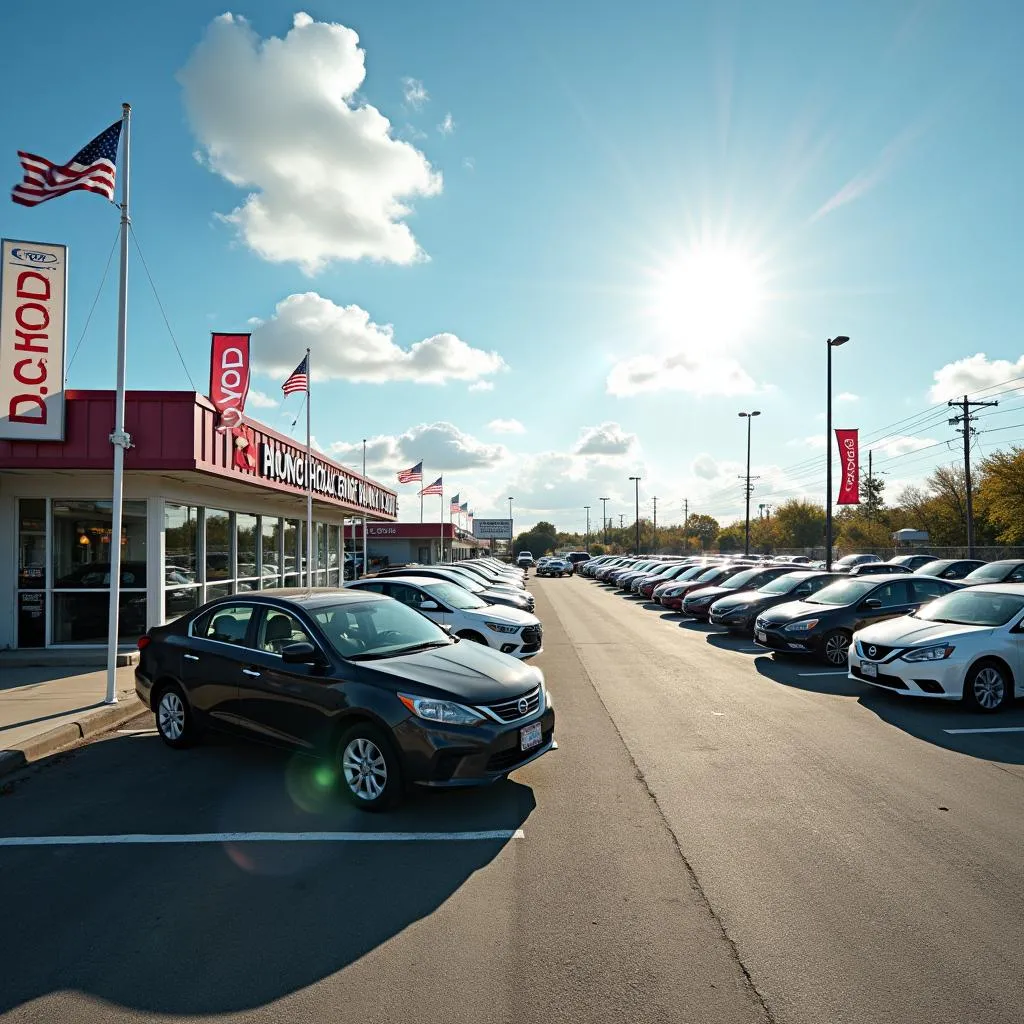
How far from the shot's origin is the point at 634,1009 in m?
3.03

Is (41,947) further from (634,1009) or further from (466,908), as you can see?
(634,1009)

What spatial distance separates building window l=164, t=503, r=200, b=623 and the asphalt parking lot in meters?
6.90

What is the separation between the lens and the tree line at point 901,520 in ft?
127

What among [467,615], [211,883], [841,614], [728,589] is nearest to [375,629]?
[211,883]

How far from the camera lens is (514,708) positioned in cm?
552

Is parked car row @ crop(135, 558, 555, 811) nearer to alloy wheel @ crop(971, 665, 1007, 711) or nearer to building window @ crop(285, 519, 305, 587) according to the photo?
alloy wheel @ crop(971, 665, 1007, 711)

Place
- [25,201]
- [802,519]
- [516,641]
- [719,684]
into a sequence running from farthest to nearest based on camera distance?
[802,519], [516,641], [719,684], [25,201]

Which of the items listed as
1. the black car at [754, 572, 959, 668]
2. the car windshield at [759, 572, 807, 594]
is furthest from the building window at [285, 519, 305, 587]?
the black car at [754, 572, 959, 668]

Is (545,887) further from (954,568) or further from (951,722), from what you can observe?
(954,568)

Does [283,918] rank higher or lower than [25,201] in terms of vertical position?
A: lower

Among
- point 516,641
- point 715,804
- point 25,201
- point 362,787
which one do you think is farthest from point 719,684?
point 25,201

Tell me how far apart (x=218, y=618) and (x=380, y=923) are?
4.09m

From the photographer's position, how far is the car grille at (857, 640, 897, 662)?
894cm

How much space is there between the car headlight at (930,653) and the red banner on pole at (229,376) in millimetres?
11183
